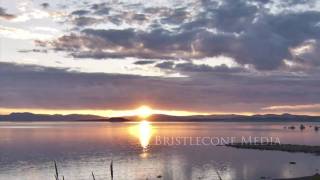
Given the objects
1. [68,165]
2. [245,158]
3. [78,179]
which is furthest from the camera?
[245,158]

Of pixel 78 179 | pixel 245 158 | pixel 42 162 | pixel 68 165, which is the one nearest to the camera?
pixel 78 179

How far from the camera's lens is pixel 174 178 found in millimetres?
60094

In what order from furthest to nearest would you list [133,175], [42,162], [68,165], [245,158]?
[245,158] → [42,162] → [68,165] → [133,175]

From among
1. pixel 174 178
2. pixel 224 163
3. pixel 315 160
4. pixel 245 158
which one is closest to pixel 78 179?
pixel 174 178

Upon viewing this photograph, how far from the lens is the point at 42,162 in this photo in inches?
3150

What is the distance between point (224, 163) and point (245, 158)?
1033 centimetres

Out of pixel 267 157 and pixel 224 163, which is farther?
pixel 267 157

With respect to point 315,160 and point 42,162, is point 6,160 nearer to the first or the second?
point 42,162

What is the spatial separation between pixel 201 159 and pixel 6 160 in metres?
36.8

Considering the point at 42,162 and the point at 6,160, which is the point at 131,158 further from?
the point at 6,160

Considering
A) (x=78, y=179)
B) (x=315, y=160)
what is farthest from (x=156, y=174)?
(x=315, y=160)

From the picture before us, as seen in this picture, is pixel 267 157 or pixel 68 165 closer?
pixel 68 165

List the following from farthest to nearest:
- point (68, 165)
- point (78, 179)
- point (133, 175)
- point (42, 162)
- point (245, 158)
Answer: point (245, 158), point (42, 162), point (68, 165), point (133, 175), point (78, 179)

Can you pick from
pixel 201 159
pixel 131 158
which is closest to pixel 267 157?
pixel 201 159
